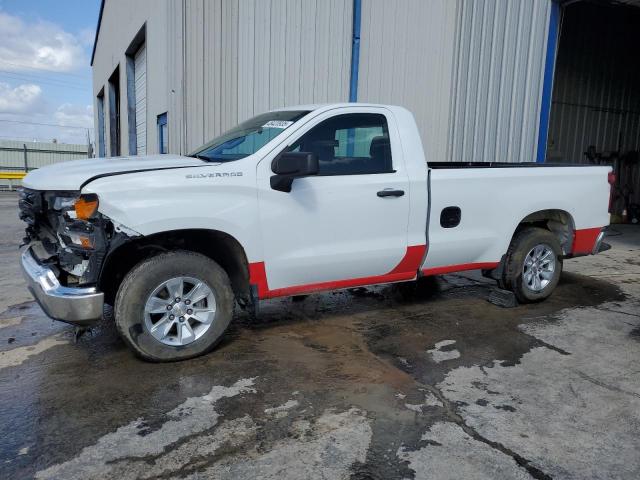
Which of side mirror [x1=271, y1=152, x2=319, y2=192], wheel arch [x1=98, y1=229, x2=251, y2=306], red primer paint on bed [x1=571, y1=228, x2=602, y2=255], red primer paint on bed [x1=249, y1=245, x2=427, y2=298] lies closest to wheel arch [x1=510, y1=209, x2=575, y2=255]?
red primer paint on bed [x1=571, y1=228, x2=602, y2=255]

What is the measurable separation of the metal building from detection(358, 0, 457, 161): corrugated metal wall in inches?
0.8

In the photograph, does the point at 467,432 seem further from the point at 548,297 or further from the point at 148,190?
the point at 548,297

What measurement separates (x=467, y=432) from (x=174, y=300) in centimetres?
217

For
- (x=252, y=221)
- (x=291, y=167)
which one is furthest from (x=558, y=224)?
(x=252, y=221)

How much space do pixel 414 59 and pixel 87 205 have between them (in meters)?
8.84

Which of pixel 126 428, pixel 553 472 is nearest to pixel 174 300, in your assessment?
pixel 126 428

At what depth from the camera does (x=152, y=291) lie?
380 cm

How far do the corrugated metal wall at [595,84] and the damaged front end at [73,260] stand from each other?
12.4 meters

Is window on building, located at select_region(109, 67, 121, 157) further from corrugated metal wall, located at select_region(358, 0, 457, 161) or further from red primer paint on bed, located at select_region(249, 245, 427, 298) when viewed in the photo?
red primer paint on bed, located at select_region(249, 245, 427, 298)

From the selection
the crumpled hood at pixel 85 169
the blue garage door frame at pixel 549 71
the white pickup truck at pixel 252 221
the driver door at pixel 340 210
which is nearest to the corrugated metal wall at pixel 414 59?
the blue garage door frame at pixel 549 71

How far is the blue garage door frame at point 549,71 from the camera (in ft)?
28.8

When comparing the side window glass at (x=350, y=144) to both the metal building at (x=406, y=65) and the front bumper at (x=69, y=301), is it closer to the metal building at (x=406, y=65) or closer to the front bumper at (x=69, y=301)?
the front bumper at (x=69, y=301)

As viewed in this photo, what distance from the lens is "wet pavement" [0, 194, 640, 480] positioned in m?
2.77

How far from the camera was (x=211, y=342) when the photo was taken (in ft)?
13.4
